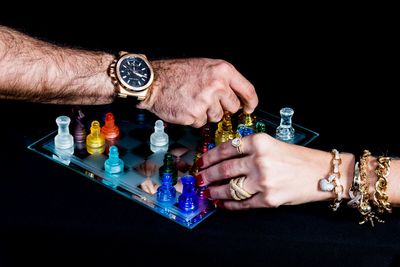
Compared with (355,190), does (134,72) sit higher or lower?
higher

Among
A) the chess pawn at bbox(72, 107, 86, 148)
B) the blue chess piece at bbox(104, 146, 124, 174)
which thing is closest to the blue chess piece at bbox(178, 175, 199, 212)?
the blue chess piece at bbox(104, 146, 124, 174)

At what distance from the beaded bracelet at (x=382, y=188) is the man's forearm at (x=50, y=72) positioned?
2.54 feet

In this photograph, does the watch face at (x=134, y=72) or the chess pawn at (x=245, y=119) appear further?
the chess pawn at (x=245, y=119)

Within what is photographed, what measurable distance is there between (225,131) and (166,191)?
1.08ft

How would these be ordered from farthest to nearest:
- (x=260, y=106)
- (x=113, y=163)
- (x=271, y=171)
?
(x=260, y=106) → (x=113, y=163) → (x=271, y=171)

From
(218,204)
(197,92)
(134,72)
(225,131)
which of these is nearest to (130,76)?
(134,72)

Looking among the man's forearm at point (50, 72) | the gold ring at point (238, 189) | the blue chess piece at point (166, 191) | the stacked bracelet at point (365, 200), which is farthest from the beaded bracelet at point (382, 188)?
the man's forearm at point (50, 72)

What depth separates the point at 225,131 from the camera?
2.14 m

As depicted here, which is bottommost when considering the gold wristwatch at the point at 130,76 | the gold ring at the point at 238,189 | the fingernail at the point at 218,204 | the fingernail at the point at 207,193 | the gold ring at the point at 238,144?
the fingernail at the point at 218,204

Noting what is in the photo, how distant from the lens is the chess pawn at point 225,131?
2131 millimetres

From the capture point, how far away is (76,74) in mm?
2055

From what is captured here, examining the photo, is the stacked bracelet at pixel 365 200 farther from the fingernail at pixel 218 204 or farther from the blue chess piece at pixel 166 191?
the blue chess piece at pixel 166 191

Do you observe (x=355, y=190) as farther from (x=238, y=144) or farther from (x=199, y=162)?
(x=199, y=162)

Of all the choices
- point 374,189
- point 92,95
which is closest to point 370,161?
point 374,189
